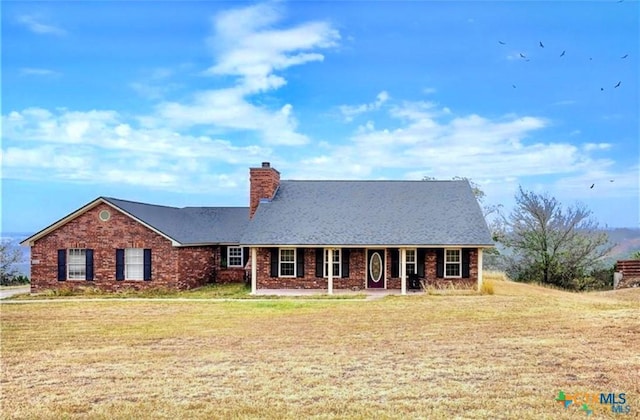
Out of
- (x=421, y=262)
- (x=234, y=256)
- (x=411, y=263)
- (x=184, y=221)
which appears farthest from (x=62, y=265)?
(x=421, y=262)

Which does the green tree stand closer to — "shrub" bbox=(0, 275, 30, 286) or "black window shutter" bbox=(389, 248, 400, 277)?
"black window shutter" bbox=(389, 248, 400, 277)

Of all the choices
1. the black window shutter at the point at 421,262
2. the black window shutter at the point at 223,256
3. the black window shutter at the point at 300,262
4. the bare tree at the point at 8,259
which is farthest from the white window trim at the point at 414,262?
the bare tree at the point at 8,259

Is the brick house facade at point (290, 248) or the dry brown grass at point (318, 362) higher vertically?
the brick house facade at point (290, 248)

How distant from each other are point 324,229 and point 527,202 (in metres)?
14.7

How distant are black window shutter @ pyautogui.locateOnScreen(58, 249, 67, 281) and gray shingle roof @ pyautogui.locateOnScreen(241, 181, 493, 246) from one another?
805cm

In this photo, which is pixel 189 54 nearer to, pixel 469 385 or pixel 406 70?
pixel 406 70

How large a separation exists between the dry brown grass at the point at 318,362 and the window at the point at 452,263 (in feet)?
19.9

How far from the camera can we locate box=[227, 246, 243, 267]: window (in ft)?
92.4

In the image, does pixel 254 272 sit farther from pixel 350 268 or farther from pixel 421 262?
pixel 421 262

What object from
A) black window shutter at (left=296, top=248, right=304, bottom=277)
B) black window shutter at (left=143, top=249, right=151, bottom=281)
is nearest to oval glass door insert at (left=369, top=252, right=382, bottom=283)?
black window shutter at (left=296, top=248, right=304, bottom=277)

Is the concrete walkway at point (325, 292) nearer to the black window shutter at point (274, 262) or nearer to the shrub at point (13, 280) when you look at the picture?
the black window shutter at point (274, 262)

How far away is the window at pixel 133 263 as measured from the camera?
955 inches

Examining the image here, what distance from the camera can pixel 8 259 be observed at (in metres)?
34.3

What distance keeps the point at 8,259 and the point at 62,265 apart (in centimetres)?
1268
